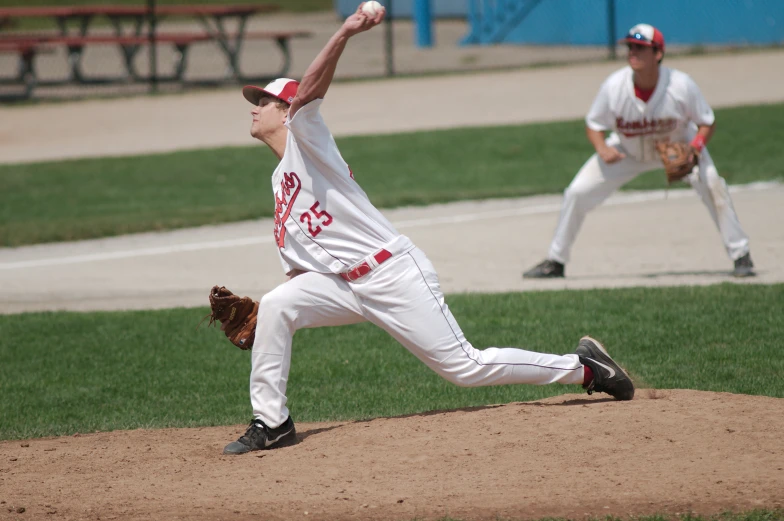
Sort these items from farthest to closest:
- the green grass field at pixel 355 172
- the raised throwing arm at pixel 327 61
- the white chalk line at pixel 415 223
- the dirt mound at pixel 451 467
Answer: the green grass field at pixel 355 172 < the white chalk line at pixel 415 223 < the raised throwing arm at pixel 327 61 < the dirt mound at pixel 451 467

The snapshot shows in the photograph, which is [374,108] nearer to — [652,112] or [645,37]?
[652,112]

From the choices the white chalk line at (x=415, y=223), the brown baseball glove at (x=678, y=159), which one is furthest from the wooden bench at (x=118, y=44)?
the brown baseball glove at (x=678, y=159)

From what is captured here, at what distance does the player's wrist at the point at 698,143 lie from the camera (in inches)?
334

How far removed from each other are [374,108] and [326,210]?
14.3m

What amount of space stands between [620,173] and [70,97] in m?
14.2

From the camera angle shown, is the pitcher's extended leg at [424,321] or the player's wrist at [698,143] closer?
the pitcher's extended leg at [424,321]

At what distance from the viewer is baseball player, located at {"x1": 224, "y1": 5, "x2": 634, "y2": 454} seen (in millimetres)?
4941

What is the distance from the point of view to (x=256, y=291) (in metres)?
8.83

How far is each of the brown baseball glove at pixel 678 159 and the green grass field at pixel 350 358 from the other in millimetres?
896

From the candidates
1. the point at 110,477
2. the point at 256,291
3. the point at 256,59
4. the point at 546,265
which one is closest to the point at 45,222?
the point at 256,291

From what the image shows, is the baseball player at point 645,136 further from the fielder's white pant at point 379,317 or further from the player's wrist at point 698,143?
the fielder's white pant at point 379,317

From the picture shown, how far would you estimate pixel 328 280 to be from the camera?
16.5ft

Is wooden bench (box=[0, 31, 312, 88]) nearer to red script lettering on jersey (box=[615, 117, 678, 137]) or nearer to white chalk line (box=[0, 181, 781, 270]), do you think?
white chalk line (box=[0, 181, 781, 270])

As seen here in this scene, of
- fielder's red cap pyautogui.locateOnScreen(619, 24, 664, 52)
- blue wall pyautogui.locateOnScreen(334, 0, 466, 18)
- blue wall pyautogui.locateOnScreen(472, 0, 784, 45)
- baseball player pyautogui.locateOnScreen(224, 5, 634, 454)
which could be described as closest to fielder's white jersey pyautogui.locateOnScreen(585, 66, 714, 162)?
fielder's red cap pyautogui.locateOnScreen(619, 24, 664, 52)
